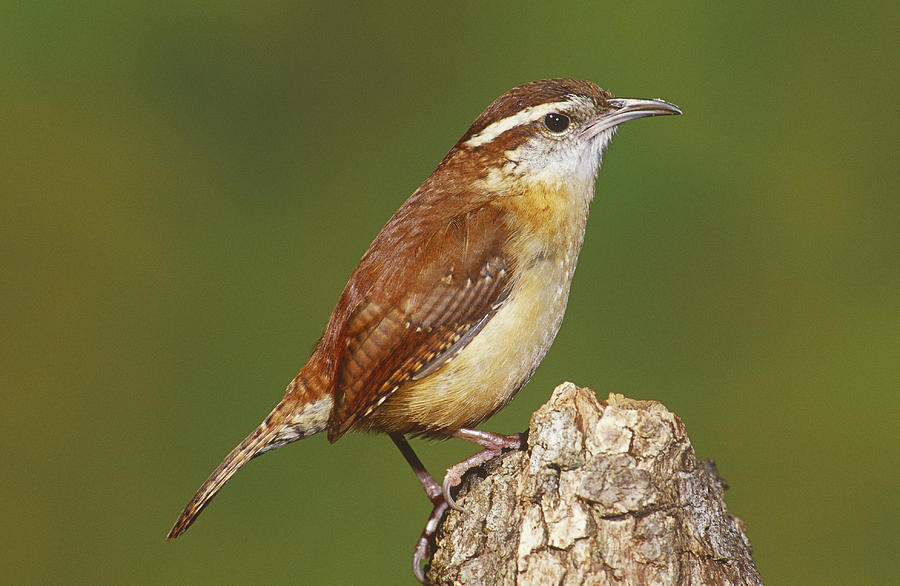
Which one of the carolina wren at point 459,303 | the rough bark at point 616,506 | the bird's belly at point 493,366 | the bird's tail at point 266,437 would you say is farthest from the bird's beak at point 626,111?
the bird's tail at point 266,437

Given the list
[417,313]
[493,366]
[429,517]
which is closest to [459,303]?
[417,313]

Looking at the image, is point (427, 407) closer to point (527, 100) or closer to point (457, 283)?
point (457, 283)

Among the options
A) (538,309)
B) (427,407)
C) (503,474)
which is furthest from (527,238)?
(503,474)

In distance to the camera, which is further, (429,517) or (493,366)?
(429,517)

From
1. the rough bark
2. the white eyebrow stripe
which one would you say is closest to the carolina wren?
the white eyebrow stripe

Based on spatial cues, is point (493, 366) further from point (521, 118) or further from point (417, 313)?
point (521, 118)

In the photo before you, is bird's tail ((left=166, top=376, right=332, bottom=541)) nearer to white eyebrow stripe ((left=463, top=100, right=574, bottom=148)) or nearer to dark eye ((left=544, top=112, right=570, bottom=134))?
white eyebrow stripe ((left=463, top=100, right=574, bottom=148))

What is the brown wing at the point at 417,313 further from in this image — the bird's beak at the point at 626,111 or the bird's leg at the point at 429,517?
the bird's beak at the point at 626,111

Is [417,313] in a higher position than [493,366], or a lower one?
higher
